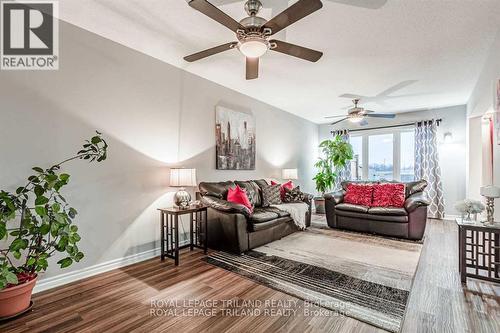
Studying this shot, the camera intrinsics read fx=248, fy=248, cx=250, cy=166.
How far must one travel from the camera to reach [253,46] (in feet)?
7.16

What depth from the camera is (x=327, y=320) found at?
1915 mm

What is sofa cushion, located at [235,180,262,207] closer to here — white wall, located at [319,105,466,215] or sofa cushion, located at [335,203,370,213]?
sofa cushion, located at [335,203,370,213]

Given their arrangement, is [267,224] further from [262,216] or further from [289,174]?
[289,174]

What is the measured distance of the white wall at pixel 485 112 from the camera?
2775 millimetres

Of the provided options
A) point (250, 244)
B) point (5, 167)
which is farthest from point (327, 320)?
point (5, 167)

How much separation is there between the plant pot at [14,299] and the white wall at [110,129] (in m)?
0.48

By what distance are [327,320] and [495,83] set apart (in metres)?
3.09

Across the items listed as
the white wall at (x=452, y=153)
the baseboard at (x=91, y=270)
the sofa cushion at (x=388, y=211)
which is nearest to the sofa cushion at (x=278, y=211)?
the sofa cushion at (x=388, y=211)

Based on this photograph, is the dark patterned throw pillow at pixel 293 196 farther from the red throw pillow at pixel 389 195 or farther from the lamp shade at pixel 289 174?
the red throw pillow at pixel 389 195

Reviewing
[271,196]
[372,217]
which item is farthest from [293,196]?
[372,217]

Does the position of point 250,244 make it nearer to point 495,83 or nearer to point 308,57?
point 308,57

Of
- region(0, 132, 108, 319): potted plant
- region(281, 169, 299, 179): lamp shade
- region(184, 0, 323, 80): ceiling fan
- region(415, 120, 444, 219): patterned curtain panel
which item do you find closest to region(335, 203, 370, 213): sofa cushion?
region(281, 169, 299, 179): lamp shade

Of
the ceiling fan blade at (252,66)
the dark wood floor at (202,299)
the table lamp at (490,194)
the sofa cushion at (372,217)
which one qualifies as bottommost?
the dark wood floor at (202,299)

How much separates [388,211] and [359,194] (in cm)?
74
